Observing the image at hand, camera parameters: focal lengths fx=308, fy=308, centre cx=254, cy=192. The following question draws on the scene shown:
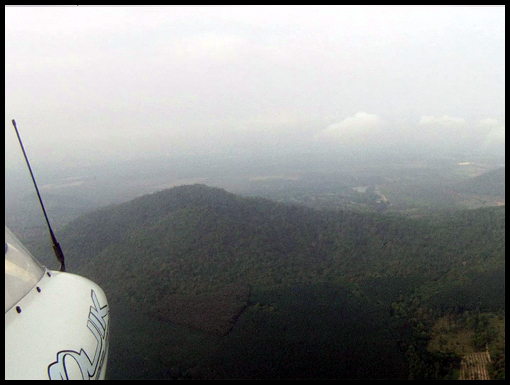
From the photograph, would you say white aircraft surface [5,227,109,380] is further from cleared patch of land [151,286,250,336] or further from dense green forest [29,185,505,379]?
cleared patch of land [151,286,250,336]

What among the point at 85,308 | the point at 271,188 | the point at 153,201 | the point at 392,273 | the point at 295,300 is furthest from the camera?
the point at 271,188

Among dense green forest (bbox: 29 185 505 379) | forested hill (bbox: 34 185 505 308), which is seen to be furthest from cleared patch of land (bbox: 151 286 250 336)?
forested hill (bbox: 34 185 505 308)

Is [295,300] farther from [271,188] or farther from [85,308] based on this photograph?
[271,188]

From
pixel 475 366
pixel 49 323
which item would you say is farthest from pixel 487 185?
pixel 49 323

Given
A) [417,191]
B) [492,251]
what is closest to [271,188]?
[417,191]

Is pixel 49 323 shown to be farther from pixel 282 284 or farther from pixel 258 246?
pixel 258 246
